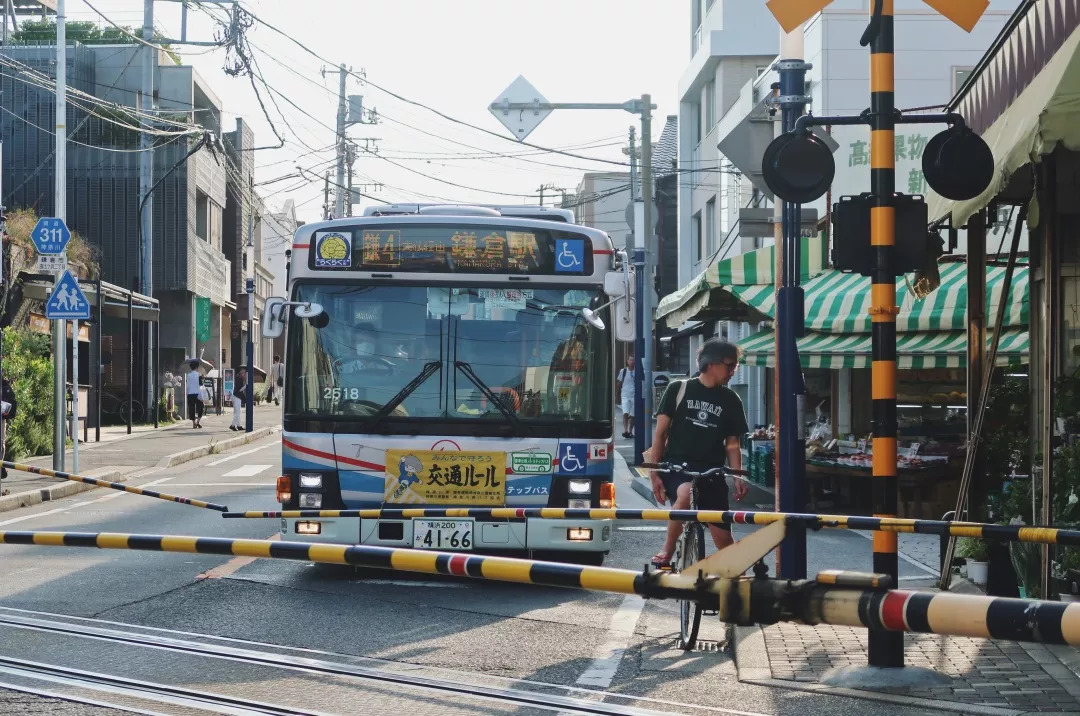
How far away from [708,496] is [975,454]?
110 inches

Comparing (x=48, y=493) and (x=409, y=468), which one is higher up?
(x=409, y=468)

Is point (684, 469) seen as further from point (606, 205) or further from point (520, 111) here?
point (606, 205)

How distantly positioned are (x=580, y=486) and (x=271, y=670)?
11.6 feet

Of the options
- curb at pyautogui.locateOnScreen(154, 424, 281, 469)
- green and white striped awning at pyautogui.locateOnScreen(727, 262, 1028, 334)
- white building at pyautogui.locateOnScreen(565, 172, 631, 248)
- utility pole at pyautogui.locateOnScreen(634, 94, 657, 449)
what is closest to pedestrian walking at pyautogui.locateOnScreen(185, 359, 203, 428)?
curb at pyautogui.locateOnScreen(154, 424, 281, 469)

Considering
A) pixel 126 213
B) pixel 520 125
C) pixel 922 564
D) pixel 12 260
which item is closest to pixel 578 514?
pixel 922 564

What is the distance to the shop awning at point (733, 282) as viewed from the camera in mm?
15031

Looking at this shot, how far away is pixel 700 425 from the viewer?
329 inches

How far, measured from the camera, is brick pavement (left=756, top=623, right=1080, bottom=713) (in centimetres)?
596

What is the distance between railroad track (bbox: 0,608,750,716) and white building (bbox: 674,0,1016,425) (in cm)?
554

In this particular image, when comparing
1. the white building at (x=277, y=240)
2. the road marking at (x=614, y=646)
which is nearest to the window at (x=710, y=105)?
the road marking at (x=614, y=646)

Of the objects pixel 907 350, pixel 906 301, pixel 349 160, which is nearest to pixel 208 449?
pixel 907 350

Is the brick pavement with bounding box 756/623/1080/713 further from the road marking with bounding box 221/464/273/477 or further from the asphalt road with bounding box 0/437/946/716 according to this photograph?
the road marking with bounding box 221/464/273/477

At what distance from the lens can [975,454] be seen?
31.8 feet

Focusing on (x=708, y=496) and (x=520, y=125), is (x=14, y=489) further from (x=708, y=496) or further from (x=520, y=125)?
(x=708, y=496)
